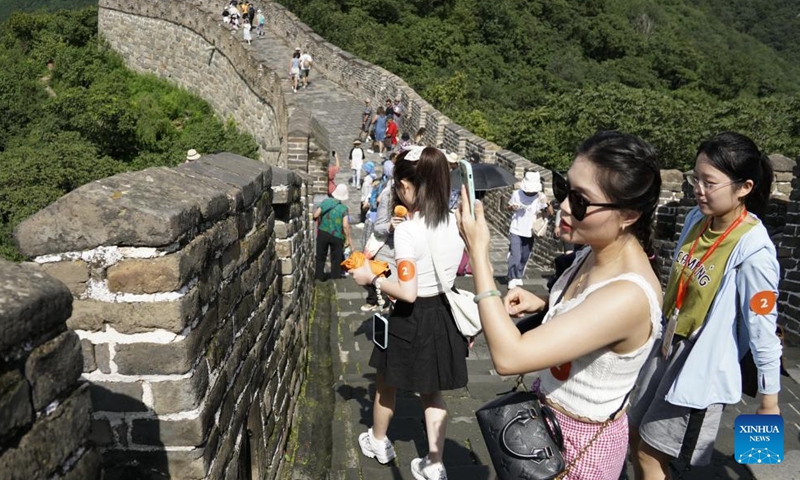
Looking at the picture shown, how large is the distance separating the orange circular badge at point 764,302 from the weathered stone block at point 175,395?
6.46 feet

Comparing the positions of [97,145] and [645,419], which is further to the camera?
[97,145]

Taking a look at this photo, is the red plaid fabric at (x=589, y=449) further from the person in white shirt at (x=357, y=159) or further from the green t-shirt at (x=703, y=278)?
the person in white shirt at (x=357, y=159)

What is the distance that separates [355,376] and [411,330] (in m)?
1.74

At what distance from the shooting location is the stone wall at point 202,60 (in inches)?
778

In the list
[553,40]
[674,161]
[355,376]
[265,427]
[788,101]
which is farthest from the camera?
[553,40]

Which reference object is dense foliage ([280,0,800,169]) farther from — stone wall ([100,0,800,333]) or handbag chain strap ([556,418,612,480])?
handbag chain strap ([556,418,612,480])

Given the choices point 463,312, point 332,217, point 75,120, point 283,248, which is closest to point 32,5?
point 75,120

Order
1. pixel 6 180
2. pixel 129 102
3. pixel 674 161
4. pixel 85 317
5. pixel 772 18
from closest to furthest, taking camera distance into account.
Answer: pixel 85 317, pixel 674 161, pixel 6 180, pixel 129 102, pixel 772 18

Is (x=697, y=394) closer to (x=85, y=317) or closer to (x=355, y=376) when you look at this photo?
(x=85, y=317)

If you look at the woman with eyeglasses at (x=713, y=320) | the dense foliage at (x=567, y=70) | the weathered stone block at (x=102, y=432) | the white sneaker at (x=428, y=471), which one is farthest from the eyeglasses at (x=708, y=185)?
the dense foliage at (x=567, y=70)

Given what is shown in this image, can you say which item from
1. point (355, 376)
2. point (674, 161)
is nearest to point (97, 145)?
point (674, 161)

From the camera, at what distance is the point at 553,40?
139ft

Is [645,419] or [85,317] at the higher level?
[85,317]

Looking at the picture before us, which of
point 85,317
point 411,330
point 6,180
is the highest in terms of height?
point 85,317
